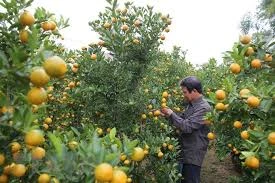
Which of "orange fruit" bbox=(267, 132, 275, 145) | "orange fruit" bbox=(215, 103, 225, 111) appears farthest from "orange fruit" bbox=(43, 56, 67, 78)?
"orange fruit" bbox=(215, 103, 225, 111)

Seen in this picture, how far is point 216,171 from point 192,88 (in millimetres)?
4129

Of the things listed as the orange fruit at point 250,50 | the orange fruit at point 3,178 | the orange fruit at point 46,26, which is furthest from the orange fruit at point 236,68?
the orange fruit at point 3,178

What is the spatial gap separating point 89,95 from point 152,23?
1051 millimetres

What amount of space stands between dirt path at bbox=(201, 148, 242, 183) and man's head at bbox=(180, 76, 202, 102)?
3.19m

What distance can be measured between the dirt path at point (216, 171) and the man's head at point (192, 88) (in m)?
3.19

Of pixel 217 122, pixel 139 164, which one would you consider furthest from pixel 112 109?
pixel 217 122

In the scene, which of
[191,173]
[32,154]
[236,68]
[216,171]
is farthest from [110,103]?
[216,171]

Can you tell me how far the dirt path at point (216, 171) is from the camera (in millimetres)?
7488

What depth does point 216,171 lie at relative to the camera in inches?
320

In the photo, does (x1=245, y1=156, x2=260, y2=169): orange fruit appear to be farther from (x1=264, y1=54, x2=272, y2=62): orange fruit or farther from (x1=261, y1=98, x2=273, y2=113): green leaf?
(x1=264, y1=54, x2=272, y2=62): orange fruit

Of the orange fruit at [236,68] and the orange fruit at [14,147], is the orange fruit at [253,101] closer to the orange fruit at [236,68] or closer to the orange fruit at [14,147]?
the orange fruit at [236,68]

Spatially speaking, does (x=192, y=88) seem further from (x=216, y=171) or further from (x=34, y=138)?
(x=216, y=171)

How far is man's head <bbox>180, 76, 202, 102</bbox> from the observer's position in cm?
448

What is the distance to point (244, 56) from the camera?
2.71m
